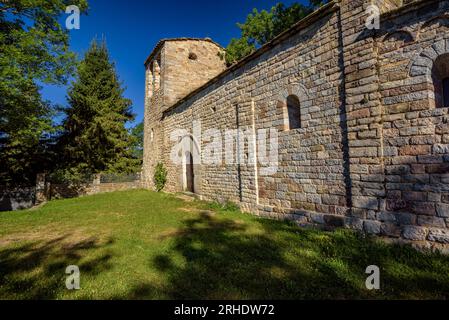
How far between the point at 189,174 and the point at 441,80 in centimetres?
927

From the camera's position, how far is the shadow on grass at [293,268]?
8.76 ft

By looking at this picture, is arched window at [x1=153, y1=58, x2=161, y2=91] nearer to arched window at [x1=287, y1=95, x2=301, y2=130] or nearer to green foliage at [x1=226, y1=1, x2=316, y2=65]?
green foliage at [x1=226, y1=1, x2=316, y2=65]

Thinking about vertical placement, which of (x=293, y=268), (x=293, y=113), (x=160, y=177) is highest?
(x=293, y=113)

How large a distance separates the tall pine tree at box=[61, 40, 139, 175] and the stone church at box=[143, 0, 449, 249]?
11.8 metres

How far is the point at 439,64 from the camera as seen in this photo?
382cm

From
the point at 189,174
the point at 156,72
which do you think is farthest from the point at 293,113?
the point at 156,72

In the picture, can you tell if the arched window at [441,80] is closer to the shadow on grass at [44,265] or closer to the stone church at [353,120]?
the stone church at [353,120]

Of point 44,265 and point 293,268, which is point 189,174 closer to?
point 44,265

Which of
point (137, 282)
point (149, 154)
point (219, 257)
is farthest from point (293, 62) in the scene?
point (149, 154)

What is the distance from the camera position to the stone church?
3691 millimetres

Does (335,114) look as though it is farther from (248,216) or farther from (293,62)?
(248,216)

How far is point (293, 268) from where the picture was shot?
10.8 feet

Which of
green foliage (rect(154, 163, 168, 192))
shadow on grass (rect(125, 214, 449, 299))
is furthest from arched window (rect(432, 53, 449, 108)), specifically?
green foliage (rect(154, 163, 168, 192))

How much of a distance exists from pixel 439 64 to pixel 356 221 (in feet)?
9.81
